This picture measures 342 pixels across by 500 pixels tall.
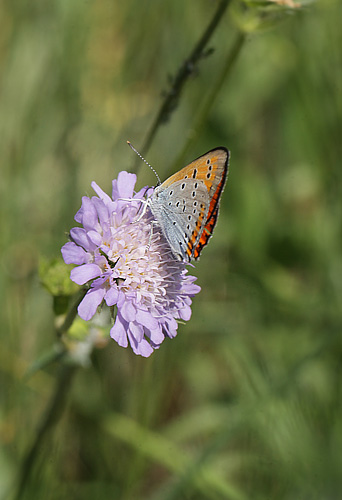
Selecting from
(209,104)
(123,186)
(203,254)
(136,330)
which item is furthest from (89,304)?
(203,254)

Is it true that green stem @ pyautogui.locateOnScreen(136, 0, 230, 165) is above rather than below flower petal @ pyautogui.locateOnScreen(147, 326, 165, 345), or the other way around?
above

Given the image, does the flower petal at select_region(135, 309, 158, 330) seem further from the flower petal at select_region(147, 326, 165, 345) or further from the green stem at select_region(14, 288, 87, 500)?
the green stem at select_region(14, 288, 87, 500)

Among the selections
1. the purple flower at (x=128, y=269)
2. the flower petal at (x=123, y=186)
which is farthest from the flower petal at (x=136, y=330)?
the flower petal at (x=123, y=186)

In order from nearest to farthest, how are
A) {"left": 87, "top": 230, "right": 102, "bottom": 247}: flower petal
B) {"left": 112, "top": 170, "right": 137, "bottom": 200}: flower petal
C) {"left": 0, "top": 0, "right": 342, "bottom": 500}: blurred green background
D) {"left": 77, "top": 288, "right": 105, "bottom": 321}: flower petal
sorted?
{"left": 77, "top": 288, "right": 105, "bottom": 321}: flower petal → {"left": 87, "top": 230, "right": 102, "bottom": 247}: flower petal → {"left": 112, "top": 170, "right": 137, "bottom": 200}: flower petal → {"left": 0, "top": 0, "right": 342, "bottom": 500}: blurred green background

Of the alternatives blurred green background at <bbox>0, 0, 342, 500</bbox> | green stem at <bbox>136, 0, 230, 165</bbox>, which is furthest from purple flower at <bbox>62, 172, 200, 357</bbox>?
blurred green background at <bbox>0, 0, 342, 500</bbox>

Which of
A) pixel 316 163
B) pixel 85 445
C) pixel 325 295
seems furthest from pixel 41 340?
pixel 316 163

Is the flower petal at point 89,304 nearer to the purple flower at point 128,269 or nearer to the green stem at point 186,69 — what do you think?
the purple flower at point 128,269
